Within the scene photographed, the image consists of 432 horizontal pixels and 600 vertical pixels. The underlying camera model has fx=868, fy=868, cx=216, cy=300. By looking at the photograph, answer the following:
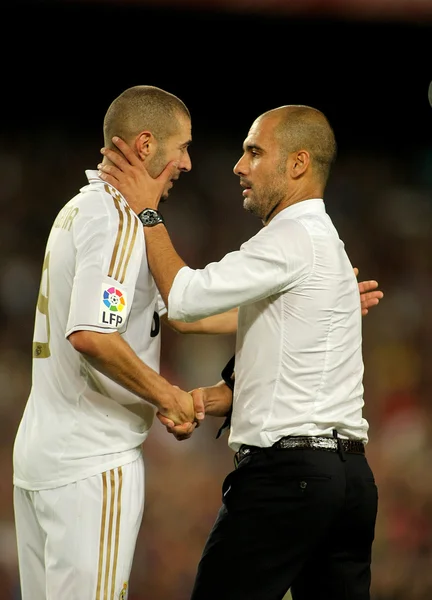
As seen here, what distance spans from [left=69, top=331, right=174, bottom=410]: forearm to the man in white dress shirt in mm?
171

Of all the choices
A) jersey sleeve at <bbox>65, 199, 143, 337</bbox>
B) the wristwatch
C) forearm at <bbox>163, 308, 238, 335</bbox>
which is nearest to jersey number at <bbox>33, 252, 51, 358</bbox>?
jersey sleeve at <bbox>65, 199, 143, 337</bbox>

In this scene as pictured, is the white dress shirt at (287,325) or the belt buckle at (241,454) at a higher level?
the white dress shirt at (287,325)

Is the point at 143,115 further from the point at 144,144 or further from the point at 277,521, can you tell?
the point at 277,521

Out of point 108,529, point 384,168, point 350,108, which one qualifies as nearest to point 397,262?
point 384,168

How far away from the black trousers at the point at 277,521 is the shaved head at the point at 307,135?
0.91m

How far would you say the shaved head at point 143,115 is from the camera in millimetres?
2580

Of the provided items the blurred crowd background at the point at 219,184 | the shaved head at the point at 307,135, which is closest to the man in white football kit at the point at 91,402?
the shaved head at the point at 307,135

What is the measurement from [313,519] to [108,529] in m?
0.57

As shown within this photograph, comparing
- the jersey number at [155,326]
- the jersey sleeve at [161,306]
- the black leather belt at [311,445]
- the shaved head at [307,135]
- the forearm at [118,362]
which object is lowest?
the black leather belt at [311,445]

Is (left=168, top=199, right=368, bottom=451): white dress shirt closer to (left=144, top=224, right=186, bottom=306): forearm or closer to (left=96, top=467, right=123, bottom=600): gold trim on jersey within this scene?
(left=144, top=224, right=186, bottom=306): forearm

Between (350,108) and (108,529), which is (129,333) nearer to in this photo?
(108,529)

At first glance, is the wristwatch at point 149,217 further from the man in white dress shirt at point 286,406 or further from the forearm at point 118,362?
the forearm at point 118,362

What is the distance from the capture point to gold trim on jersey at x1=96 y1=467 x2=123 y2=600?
232 centimetres

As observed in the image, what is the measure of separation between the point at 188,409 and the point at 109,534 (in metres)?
0.41
